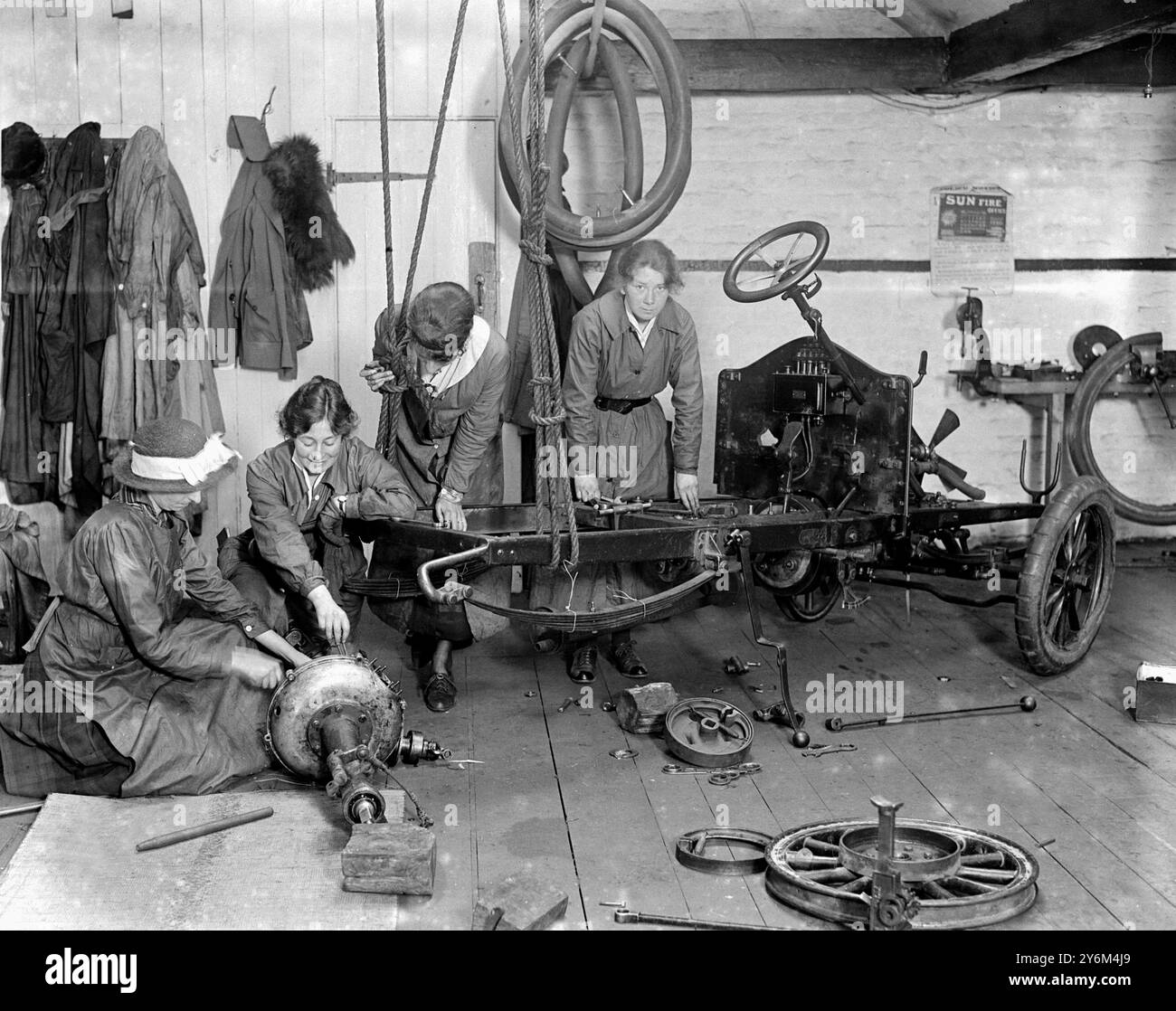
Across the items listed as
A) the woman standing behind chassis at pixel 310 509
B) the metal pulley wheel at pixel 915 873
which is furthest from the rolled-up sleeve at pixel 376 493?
the metal pulley wheel at pixel 915 873

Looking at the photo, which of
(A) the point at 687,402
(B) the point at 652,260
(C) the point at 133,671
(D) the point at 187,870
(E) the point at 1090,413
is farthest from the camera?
(E) the point at 1090,413

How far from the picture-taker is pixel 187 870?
370 centimetres

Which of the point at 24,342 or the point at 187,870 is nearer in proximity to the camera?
the point at 187,870

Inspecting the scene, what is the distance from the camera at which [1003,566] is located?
5594 mm

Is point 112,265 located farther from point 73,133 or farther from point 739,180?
point 739,180

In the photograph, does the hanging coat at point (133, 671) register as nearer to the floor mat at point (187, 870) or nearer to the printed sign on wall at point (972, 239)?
the floor mat at point (187, 870)

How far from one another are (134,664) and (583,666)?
184 centimetres

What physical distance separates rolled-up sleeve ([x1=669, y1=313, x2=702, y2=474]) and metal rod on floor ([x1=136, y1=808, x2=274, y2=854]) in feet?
7.43

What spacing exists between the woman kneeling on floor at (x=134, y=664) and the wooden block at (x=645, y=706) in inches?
47.3

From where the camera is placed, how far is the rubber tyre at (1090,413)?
7562 mm

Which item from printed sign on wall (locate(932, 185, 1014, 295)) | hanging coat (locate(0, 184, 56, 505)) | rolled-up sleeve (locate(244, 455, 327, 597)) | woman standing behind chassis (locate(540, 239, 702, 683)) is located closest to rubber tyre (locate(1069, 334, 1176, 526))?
printed sign on wall (locate(932, 185, 1014, 295))

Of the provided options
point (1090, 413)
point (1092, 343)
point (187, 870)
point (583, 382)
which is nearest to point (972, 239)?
point (1092, 343)

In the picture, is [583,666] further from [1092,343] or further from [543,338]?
[1092,343]

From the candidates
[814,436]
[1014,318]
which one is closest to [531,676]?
[814,436]
